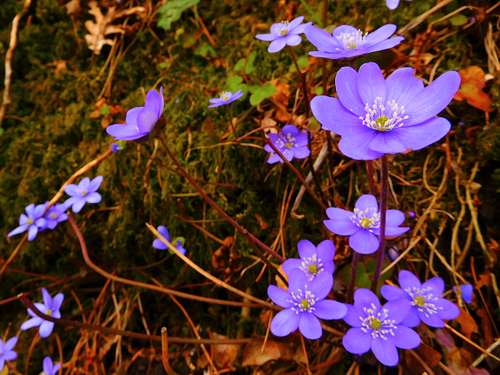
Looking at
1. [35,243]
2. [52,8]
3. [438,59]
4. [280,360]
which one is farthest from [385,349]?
[52,8]

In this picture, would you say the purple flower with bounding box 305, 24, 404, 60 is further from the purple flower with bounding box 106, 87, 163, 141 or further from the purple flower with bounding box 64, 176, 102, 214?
the purple flower with bounding box 64, 176, 102, 214

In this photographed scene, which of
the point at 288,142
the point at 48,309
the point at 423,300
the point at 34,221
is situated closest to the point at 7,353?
the point at 48,309

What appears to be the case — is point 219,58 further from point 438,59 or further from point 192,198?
point 438,59

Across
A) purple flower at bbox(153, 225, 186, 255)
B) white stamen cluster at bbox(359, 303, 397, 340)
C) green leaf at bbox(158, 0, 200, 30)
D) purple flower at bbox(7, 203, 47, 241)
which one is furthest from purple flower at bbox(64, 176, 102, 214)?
white stamen cluster at bbox(359, 303, 397, 340)

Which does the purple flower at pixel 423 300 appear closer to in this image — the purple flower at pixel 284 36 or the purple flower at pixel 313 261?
the purple flower at pixel 313 261

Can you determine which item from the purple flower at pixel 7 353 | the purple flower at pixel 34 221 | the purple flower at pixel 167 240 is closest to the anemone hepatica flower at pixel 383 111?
the purple flower at pixel 167 240
